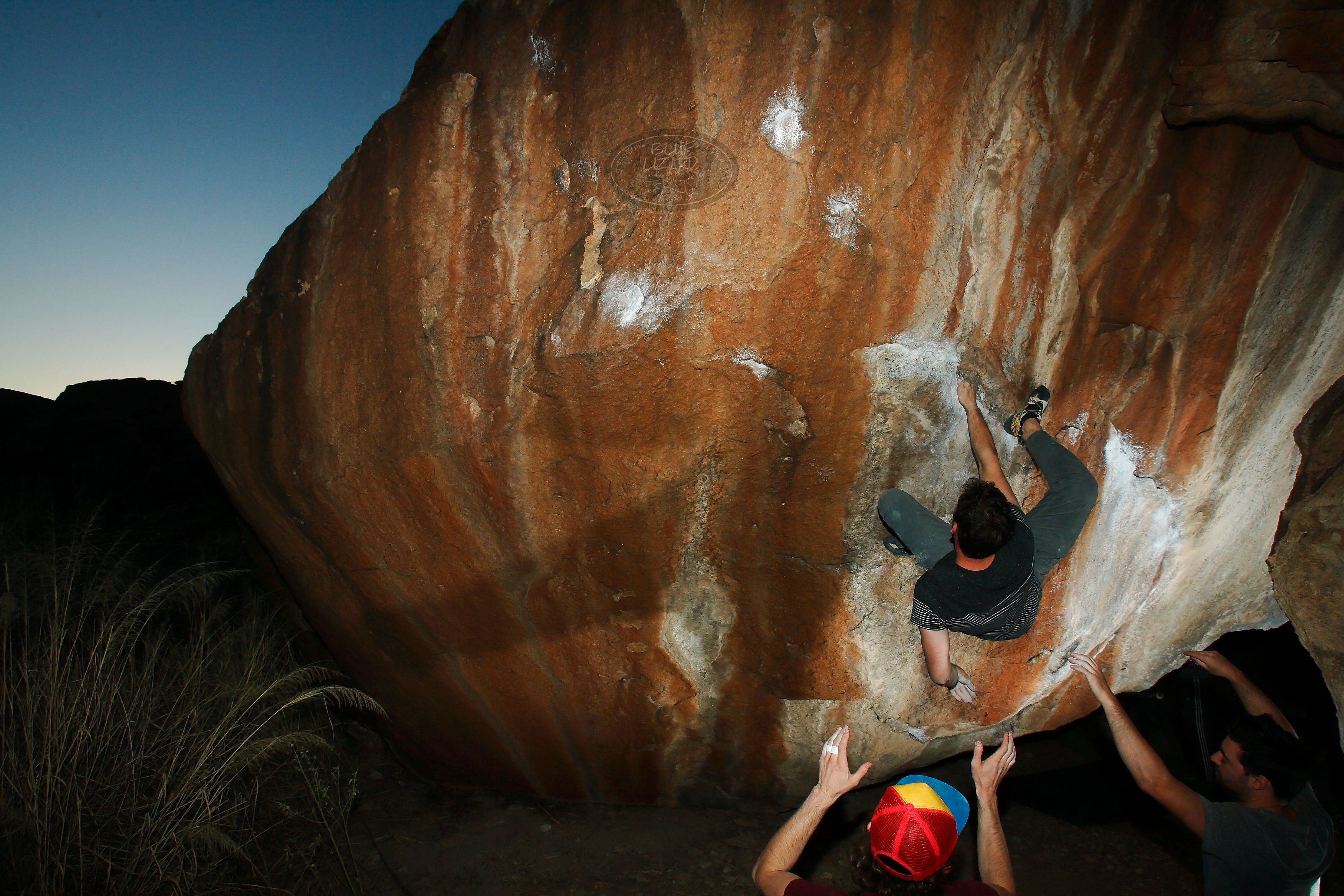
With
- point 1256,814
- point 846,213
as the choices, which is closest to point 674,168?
point 846,213

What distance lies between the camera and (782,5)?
170 centimetres

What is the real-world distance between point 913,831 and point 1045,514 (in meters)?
1.04

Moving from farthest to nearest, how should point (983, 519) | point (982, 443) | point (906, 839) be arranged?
point (982, 443) → point (983, 519) → point (906, 839)

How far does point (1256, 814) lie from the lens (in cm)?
189

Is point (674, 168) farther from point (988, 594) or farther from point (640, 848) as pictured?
point (640, 848)

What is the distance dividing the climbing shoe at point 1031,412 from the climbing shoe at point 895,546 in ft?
1.56

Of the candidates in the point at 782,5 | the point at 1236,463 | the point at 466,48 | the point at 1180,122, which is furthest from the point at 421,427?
the point at 1236,463

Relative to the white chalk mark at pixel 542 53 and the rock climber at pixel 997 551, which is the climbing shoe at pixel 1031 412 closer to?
the rock climber at pixel 997 551

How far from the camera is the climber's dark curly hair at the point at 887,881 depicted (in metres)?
1.39

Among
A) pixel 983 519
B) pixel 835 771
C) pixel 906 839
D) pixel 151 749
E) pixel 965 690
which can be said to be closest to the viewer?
pixel 906 839

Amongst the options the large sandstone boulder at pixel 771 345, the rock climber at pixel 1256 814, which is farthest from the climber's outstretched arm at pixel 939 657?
the rock climber at pixel 1256 814

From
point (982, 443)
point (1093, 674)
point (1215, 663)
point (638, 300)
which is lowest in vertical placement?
point (1215, 663)

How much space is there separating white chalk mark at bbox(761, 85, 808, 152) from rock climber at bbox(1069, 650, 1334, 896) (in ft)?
6.11

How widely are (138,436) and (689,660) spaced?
20.5ft
